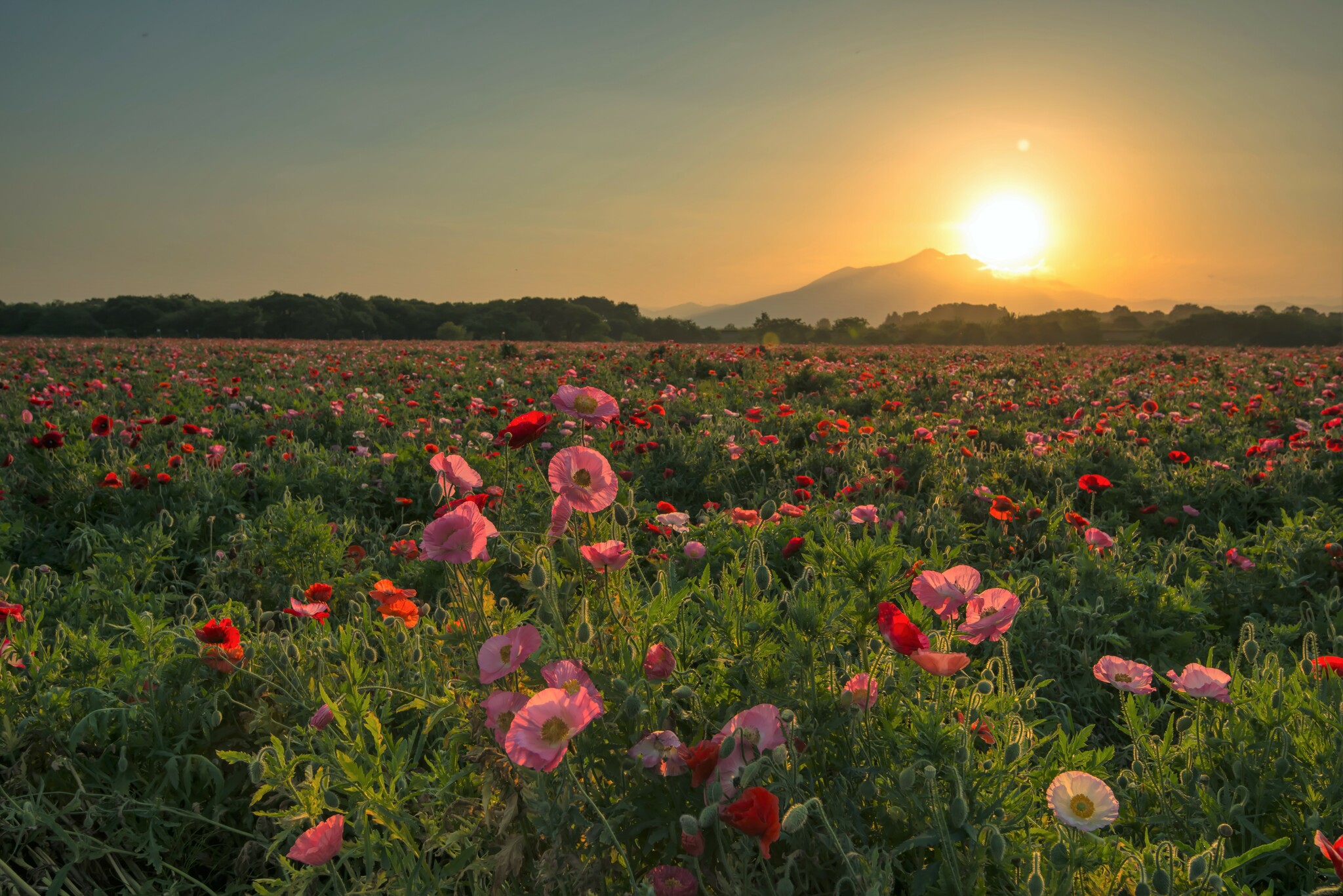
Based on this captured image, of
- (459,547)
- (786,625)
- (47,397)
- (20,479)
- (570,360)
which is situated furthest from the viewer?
(570,360)

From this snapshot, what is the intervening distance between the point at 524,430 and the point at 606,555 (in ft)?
1.14

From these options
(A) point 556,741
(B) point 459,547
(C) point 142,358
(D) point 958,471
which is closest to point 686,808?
(A) point 556,741

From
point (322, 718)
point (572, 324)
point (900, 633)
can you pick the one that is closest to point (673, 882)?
point (900, 633)

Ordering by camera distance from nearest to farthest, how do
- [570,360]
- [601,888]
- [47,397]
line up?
[601,888]
[47,397]
[570,360]

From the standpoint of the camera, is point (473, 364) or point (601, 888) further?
point (473, 364)

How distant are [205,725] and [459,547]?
43.0 inches

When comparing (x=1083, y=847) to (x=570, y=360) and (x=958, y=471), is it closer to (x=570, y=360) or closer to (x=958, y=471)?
(x=958, y=471)

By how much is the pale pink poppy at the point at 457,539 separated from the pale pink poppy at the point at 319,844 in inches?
18.7

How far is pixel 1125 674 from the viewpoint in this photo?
1.78 metres

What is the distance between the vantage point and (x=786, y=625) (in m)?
1.52

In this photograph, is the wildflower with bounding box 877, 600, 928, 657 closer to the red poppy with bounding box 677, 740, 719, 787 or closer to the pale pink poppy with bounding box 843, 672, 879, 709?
the pale pink poppy with bounding box 843, 672, 879, 709

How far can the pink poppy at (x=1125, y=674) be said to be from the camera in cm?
175

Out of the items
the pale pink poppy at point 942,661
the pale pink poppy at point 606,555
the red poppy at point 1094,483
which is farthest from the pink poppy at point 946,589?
the red poppy at point 1094,483

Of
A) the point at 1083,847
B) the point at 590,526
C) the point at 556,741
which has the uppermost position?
the point at 590,526
